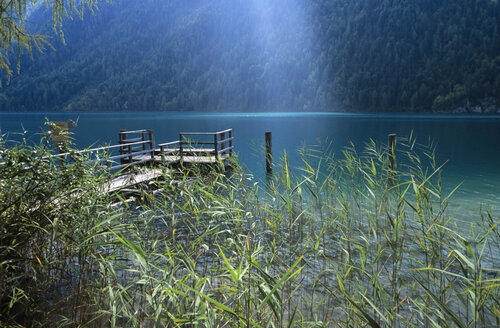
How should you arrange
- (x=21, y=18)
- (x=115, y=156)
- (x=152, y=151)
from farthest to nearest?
(x=152, y=151) → (x=115, y=156) → (x=21, y=18)

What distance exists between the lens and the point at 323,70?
143 m

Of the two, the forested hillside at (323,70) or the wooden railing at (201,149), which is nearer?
the wooden railing at (201,149)

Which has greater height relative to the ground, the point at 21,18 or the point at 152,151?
the point at 21,18

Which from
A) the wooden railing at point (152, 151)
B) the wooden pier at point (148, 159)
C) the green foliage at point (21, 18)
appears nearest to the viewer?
the green foliage at point (21, 18)

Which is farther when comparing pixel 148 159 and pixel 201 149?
pixel 201 149

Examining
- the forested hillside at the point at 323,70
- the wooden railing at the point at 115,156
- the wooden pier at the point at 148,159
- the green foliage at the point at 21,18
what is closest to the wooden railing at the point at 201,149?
the wooden pier at the point at 148,159

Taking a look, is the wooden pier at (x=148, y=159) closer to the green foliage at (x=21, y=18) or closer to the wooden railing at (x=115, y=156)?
the wooden railing at (x=115, y=156)

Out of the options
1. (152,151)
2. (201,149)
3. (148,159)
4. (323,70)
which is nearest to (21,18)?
(148,159)

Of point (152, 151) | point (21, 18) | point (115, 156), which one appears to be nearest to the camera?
point (21, 18)

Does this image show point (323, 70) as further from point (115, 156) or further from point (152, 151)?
point (115, 156)

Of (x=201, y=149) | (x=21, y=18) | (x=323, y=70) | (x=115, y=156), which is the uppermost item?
(x=323, y=70)

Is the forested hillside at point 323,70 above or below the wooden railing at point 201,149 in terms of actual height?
above

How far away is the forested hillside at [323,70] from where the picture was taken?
107 meters

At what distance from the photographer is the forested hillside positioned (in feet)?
352
